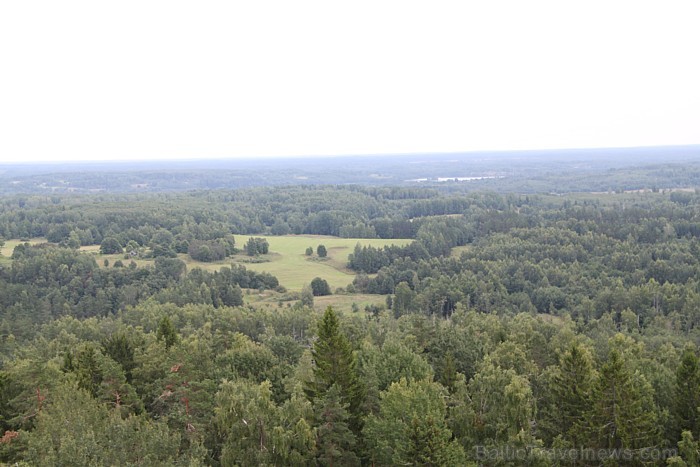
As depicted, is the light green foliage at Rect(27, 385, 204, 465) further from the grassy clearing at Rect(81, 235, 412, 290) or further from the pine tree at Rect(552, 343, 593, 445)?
the grassy clearing at Rect(81, 235, 412, 290)

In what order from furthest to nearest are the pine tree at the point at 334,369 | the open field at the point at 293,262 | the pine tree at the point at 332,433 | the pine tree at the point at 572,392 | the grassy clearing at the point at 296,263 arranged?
the open field at the point at 293,262 → the grassy clearing at the point at 296,263 → the pine tree at the point at 334,369 → the pine tree at the point at 572,392 → the pine tree at the point at 332,433

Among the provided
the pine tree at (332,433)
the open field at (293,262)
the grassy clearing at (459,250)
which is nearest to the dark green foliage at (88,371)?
the pine tree at (332,433)

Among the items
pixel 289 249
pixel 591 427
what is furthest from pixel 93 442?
pixel 289 249

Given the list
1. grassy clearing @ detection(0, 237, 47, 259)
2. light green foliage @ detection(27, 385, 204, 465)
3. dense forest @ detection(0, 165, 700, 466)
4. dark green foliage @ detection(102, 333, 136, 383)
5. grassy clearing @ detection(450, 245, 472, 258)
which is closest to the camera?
light green foliage @ detection(27, 385, 204, 465)

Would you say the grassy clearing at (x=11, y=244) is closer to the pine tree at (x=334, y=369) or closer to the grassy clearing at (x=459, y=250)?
the grassy clearing at (x=459, y=250)

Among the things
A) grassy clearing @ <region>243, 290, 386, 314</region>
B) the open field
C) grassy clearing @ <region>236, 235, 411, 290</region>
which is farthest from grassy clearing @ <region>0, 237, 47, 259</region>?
grassy clearing @ <region>243, 290, 386, 314</region>

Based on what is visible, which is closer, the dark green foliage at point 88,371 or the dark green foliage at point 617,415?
the dark green foliage at point 617,415
